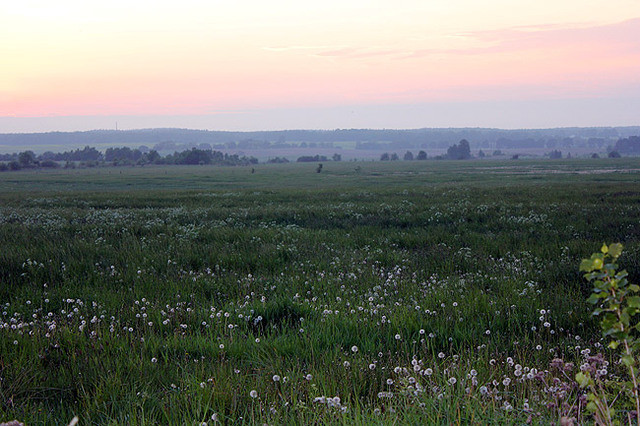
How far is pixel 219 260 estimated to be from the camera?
10.4 m

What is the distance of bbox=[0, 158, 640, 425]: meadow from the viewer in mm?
3875

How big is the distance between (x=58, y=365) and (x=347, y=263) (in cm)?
593

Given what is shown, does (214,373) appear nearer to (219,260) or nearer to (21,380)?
(21,380)

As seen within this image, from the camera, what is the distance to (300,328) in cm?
593

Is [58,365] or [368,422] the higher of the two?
[368,422]

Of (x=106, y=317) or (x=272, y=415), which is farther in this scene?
(x=106, y=317)

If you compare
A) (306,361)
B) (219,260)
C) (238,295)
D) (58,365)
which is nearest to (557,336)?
(306,361)

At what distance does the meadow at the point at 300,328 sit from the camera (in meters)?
3.88

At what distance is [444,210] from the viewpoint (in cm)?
1933

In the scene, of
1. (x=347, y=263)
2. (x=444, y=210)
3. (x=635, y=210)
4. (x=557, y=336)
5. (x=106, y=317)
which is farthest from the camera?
(x=444, y=210)

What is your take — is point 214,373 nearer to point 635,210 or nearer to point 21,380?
point 21,380

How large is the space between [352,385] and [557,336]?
2.88 m

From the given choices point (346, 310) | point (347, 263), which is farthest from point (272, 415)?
point (347, 263)

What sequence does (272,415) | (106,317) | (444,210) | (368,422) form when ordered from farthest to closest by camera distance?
(444,210) < (106,317) < (272,415) < (368,422)
